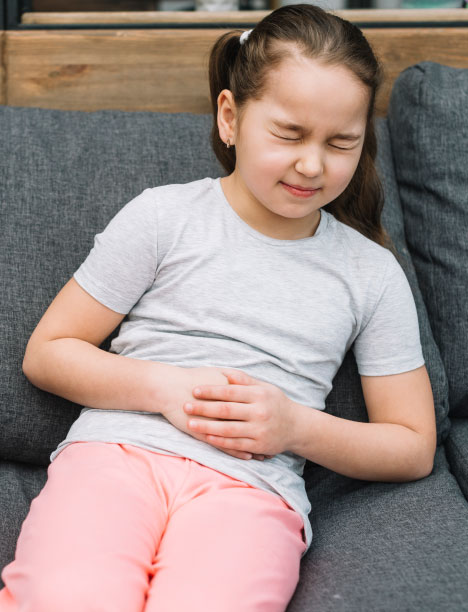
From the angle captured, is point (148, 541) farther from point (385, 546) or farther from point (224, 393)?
point (385, 546)

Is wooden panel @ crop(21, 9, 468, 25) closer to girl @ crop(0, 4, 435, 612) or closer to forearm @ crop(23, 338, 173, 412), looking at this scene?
girl @ crop(0, 4, 435, 612)

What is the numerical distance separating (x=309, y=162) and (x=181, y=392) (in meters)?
0.37

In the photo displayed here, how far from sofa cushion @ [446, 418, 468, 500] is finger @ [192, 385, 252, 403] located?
45cm

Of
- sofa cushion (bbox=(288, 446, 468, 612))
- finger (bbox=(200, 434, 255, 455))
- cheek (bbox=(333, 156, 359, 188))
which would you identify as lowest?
sofa cushion (bbox=(288, 446, 468, 612))

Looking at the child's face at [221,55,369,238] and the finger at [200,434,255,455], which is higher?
the child's face at [221,55,369,238]

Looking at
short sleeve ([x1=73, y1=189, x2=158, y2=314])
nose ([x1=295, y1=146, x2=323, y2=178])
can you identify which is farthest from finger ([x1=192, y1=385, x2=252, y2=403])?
nose ([x1=295, y1=146, x2=323, y2=178])

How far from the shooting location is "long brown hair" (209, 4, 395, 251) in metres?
1.04

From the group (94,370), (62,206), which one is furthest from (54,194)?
(94,370)

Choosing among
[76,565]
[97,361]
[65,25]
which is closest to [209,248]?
[97,361]

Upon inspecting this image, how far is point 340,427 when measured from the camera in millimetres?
1070

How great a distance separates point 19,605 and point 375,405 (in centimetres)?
62

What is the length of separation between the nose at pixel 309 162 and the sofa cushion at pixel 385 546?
51 cm

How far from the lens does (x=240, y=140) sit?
1085mm

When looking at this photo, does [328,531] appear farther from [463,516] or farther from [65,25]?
[65,25]
